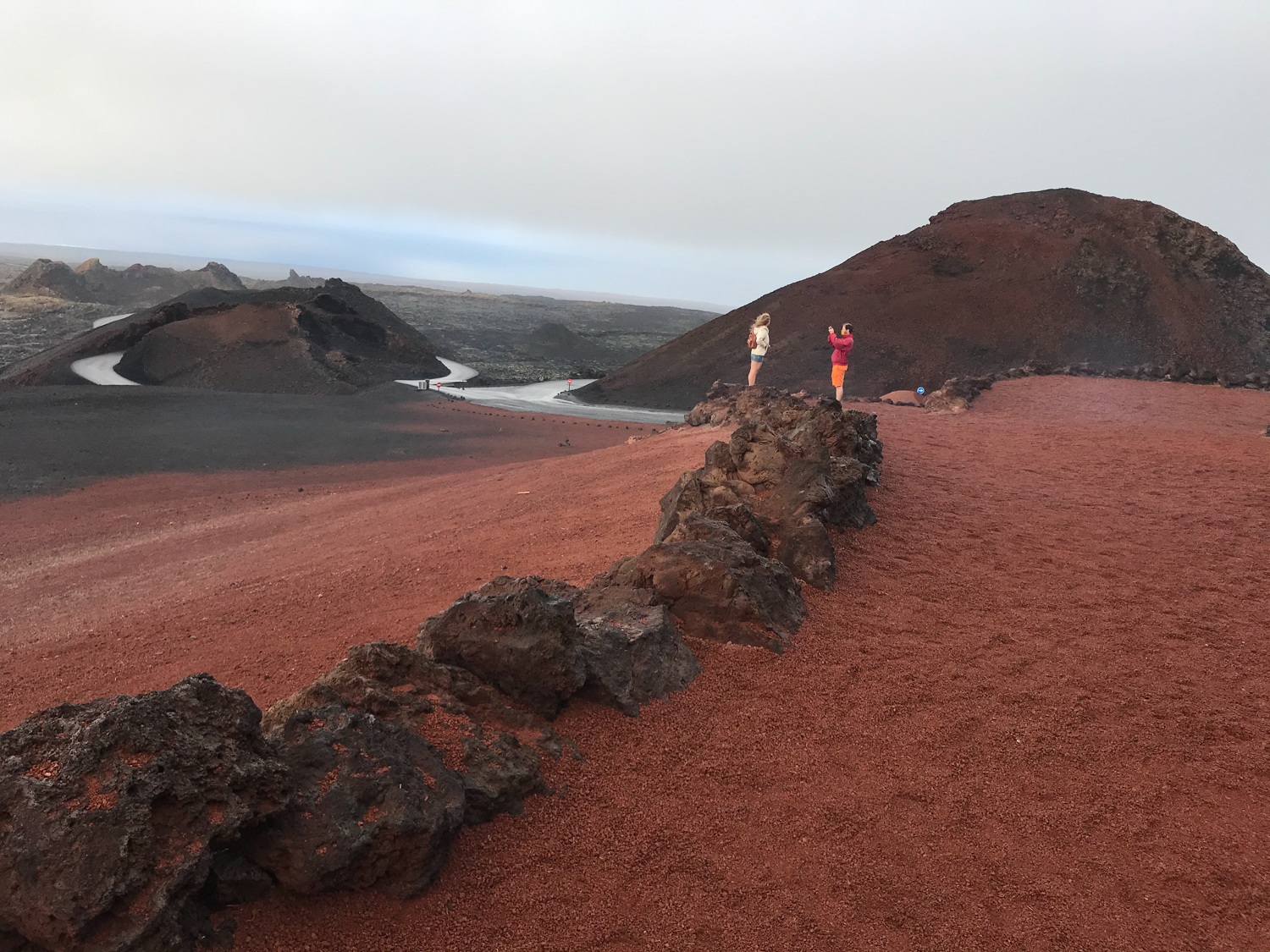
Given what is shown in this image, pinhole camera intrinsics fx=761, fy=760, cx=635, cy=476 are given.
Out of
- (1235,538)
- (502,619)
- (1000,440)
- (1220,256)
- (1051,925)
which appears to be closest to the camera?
(1051,925)

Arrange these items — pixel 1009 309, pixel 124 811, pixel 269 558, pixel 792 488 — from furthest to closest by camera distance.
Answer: pixel 1009 309, pixel 269 558, pixel 792 488, pixel 124 811

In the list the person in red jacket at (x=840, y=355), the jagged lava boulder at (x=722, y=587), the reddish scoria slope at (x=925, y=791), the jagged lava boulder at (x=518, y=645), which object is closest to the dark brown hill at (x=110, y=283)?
the person in red jacket at (x=840, y=355)

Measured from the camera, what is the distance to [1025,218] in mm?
33312

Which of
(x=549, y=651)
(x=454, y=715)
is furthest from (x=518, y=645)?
(x=454, y=715)

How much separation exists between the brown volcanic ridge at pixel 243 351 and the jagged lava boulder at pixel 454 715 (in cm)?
2554

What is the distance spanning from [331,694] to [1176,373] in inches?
844

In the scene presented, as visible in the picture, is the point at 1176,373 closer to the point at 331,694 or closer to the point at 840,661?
the point at 840,661

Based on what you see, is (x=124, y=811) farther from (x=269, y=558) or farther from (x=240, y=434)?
(x=240, y=434)

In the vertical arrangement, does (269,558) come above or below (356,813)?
below

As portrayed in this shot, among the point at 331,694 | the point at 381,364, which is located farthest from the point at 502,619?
the point at 381,364

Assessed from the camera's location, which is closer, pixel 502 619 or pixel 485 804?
pixel 485 804

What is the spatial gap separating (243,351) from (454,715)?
29.1m

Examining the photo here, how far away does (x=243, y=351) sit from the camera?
2838cm

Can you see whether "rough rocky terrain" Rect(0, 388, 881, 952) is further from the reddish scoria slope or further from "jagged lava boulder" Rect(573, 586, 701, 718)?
the reddish scoria slope
